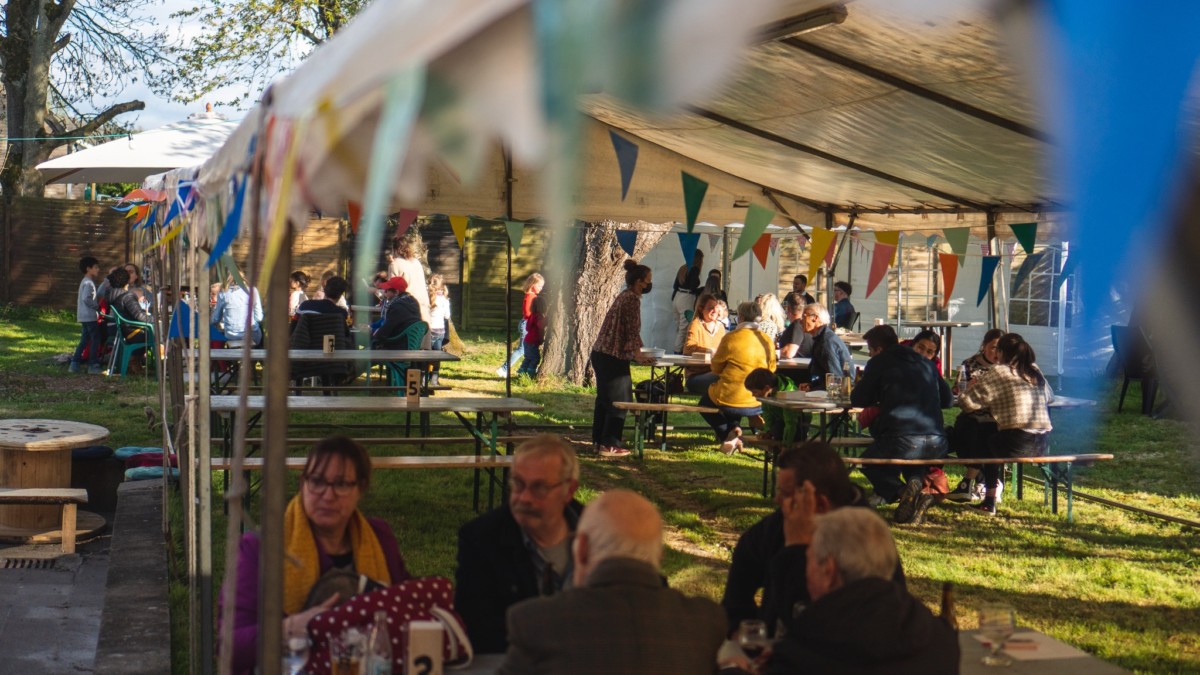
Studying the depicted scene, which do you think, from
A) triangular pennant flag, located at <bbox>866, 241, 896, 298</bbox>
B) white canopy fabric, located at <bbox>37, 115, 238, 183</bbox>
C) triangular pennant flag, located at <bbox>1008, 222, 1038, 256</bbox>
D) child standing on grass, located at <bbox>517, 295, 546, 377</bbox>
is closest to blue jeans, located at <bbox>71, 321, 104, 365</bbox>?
child standing on grass, located at <bbox>517, 295, 546, 377</bbox>

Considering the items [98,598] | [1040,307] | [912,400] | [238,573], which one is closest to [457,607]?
[238,573]

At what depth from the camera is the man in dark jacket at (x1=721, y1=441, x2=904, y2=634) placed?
3863 mm

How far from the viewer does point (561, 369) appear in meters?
16.6

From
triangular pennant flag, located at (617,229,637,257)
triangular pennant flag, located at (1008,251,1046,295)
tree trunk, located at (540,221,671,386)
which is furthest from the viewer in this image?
tree trunk, located at (540,221,671,386)

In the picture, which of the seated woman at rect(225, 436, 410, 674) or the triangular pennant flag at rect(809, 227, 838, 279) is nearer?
the seated woman at rect(225, 436, 410, 674)

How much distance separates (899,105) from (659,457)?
6.17 m

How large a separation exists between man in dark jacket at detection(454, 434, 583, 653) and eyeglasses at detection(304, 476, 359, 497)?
39 centimetres

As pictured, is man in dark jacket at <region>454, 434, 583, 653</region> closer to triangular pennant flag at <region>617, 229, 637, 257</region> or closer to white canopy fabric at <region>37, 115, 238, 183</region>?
white canopy fabric at <region>37, 115, 238, 183</region>

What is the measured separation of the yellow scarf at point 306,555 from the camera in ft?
11.5

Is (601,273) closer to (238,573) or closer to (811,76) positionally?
(811,76)

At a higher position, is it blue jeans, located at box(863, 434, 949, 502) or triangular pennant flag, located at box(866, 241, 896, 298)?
triangular pennant flag, located at box(866, 241, 896, 298)

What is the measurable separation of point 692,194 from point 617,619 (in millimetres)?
5236

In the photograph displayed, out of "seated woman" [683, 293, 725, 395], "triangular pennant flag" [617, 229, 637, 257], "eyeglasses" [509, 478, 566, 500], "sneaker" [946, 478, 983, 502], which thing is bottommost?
"sneaker" [946, 478, 983, 502]

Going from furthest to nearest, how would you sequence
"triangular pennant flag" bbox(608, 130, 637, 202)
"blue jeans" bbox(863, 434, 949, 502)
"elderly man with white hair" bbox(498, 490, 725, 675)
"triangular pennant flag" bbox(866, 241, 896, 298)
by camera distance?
1. "triangular pennant flag" bbox(866, 241, 896, 298)
2. "blue jeans" bbox(863, 434, 949, 502)
3. "triangular pennant flag" bbox(608, 130, 637, 202)
4. "elderly man with white hair" bbox(498, 490, 725, 675)
